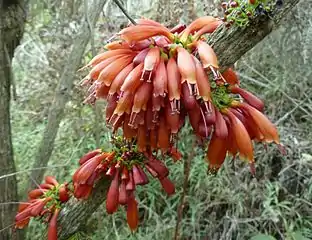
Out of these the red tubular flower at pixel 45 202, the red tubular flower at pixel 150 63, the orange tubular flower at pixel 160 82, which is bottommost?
the red tubular flower at pixel 45 202

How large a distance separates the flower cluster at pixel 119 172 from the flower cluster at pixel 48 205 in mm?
160

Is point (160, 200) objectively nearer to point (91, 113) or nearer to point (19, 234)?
point (91, 113)

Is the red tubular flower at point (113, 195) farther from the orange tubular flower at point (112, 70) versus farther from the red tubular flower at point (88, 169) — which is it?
the orange tubular flower at point (112, 70)

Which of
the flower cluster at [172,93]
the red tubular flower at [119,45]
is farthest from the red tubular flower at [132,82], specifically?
the red tubular flower at [119,45]

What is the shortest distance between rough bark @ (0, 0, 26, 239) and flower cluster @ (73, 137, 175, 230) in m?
0.59

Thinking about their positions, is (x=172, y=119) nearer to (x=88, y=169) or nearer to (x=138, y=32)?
(x=138, y=32)

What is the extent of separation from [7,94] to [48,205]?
0.49m

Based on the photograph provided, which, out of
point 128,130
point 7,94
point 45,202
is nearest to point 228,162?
point 7,94

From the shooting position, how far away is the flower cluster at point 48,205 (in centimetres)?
142

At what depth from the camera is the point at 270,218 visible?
268 cm

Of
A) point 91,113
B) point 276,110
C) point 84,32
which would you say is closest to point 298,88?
point 276,110

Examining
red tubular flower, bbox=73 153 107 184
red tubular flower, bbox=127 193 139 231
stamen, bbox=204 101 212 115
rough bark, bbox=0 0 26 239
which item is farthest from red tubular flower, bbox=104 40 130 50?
rough bark, bbox=0 0 26 239

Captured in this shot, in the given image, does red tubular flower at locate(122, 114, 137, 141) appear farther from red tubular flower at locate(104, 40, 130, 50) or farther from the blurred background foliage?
the blurred background foliage

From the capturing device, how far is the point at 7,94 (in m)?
1.79
